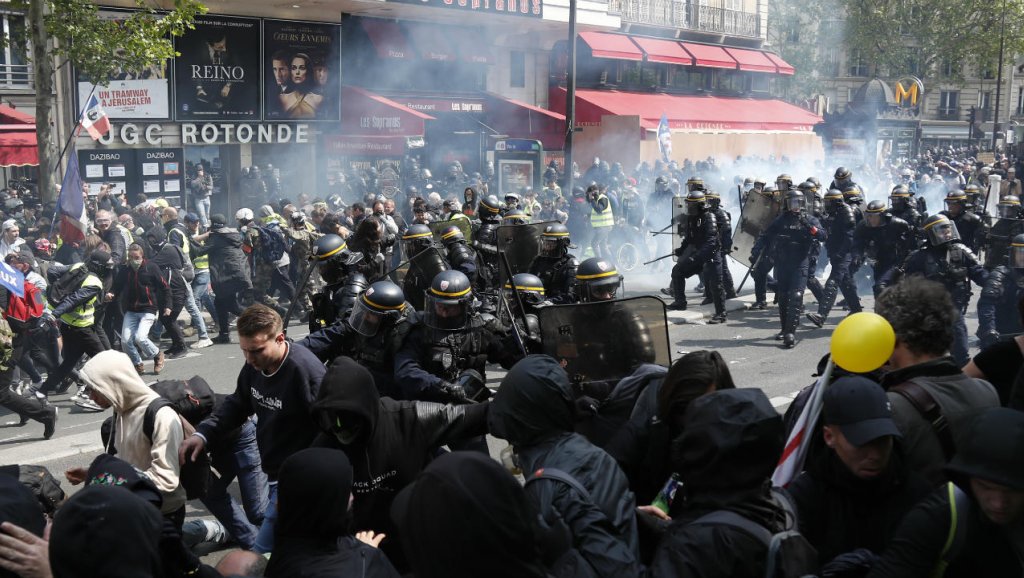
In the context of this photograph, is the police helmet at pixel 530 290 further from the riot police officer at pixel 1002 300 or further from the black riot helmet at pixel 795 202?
the black riot helmet at pixel 795 202

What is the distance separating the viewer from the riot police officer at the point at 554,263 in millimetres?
8172

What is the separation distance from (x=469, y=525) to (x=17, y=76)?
2224 cm

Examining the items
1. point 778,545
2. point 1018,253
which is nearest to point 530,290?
point 778,545

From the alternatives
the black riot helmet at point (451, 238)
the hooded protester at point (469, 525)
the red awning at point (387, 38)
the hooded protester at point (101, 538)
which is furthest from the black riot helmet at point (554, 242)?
the red awning at point (387, 38)

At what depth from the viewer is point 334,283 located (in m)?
7.05

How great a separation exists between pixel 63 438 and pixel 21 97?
14781mm

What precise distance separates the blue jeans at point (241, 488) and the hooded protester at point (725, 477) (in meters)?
3.14

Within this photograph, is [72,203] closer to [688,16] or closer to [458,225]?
[458,225]

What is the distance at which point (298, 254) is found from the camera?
12844 millimetres

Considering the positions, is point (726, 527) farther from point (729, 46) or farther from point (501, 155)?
point (729, 46)

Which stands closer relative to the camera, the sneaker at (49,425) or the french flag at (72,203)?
the sneaker at (49,425)

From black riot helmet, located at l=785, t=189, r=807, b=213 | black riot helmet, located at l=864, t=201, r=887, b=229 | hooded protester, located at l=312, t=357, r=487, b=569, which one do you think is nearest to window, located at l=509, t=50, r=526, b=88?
black riot helmet, located at l=785, t=189, r=807, b=213

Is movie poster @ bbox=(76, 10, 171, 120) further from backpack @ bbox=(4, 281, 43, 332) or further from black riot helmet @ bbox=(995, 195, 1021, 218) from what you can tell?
black riot helmet @ bbox=(995, 195, 1021, 218)

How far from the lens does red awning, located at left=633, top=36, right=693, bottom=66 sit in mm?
31547
